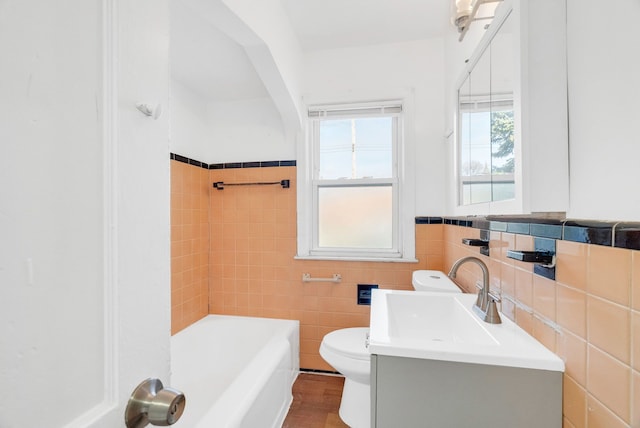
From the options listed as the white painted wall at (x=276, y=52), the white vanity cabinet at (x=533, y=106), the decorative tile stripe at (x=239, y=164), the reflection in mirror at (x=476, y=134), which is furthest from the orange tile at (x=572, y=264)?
the decorative tile stripe at (x=239, y=164)

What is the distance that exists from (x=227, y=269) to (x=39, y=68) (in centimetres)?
219

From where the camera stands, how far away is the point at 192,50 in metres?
1.82

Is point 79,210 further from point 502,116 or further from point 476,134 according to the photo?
point 476,134

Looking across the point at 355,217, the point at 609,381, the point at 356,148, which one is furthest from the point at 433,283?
the point at 356,148

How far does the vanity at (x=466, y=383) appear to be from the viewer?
78 centimetres

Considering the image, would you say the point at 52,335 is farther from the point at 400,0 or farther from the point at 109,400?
the point at 400,0

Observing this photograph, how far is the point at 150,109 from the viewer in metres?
0.49

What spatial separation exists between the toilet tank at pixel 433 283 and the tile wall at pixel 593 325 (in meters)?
0.64

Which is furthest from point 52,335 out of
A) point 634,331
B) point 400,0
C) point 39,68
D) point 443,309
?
point 400,0

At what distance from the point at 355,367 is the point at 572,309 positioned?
113 cm

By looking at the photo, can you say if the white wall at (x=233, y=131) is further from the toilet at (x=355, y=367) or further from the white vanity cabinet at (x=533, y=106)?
the white vanity cabinet at (x=533, y=106)

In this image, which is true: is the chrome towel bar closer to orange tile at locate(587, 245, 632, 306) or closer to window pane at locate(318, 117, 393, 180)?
window pane at locate(318, 117, 393, 180)

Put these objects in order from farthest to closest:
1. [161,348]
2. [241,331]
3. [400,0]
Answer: [241,331] → [400,0] → [161,348]

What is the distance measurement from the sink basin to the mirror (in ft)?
1.51
